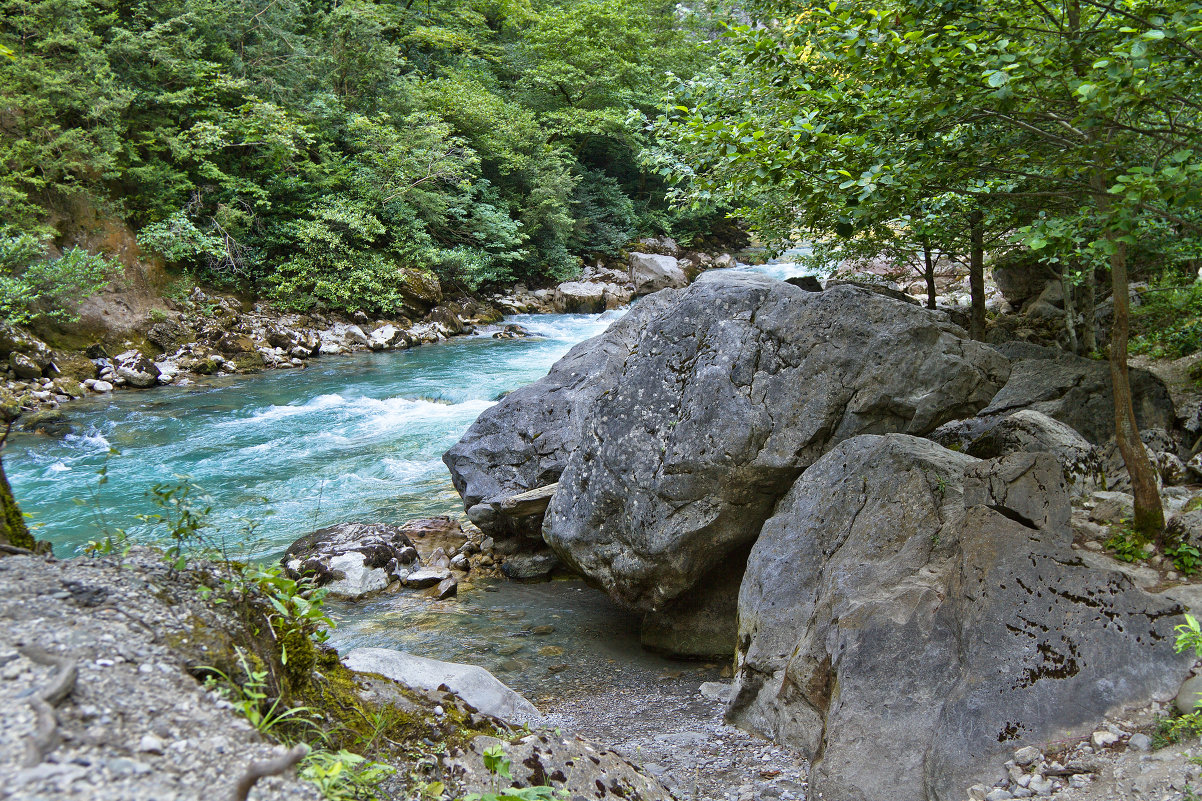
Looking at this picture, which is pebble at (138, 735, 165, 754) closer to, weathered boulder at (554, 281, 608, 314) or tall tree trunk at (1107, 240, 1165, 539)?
tall tree trunk at (1107, 240, 1165, 539)

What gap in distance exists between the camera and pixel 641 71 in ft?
104

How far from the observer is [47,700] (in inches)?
69.1

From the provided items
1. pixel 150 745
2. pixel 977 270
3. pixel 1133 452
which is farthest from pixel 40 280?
pixel 1133 452

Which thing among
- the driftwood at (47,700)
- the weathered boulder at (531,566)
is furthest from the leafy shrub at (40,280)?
the driftwood at (47,700)

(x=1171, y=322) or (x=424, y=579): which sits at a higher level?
(x=1171, y=322)

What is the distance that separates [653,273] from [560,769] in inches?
1052

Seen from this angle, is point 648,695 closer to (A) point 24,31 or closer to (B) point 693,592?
(B) point 693,592

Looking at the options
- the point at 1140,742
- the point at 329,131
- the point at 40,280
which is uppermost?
the point at 329,131

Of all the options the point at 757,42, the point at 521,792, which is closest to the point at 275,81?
the point at 757,42

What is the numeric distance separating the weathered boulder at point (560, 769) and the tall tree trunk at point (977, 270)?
8167 mm

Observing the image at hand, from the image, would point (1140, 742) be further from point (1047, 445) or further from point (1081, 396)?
point (1081, 396)

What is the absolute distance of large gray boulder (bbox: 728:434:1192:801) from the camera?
12.1 feet

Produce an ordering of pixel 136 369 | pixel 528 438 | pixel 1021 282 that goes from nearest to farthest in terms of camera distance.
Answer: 1. pixel 528 438
2. pixel 1021 282
3. pixel 136 369

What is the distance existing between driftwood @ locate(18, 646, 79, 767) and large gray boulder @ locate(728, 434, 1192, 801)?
3710 millimetres
